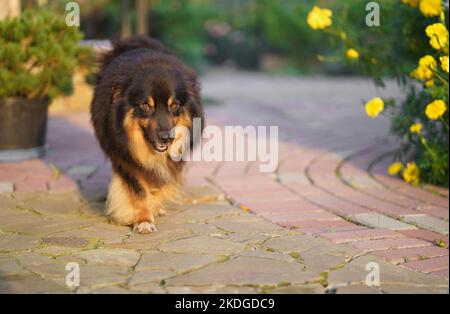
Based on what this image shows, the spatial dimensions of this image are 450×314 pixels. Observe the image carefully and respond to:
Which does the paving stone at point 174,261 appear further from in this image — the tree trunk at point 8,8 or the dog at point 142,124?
the tree trunk at point 8,8

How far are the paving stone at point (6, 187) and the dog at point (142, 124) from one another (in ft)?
2.96

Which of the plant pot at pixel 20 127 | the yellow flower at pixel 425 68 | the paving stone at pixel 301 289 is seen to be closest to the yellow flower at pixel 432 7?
the yellow flower at pixel 425 68

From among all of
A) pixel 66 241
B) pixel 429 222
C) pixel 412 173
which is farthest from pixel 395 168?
pixel 66 241

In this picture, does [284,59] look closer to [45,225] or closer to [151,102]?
[151,102]

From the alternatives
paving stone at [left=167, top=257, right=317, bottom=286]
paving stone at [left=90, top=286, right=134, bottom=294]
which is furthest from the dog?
paving stone at [left=90, top=286, right=134, bottom=294]

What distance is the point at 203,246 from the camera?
129 inches

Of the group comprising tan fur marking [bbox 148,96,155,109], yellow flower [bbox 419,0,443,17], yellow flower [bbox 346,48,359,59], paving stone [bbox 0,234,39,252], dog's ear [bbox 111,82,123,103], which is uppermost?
yellow flower [bbox 419,0,443,17]

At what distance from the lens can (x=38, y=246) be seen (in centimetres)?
324

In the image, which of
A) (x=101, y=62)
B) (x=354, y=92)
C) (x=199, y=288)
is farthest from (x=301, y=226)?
(x=354, y=92)

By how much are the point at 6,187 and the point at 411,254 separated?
111 inches

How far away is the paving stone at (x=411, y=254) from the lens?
312 centimetres

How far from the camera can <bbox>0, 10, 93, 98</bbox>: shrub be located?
5043 millimetres

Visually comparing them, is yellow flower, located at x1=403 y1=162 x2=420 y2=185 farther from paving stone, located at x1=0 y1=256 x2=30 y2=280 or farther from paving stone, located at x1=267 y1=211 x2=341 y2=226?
paving stone, located at x1=0 y1=256 x2=30 y2=280

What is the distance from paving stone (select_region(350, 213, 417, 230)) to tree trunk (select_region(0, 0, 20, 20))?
364 cm
